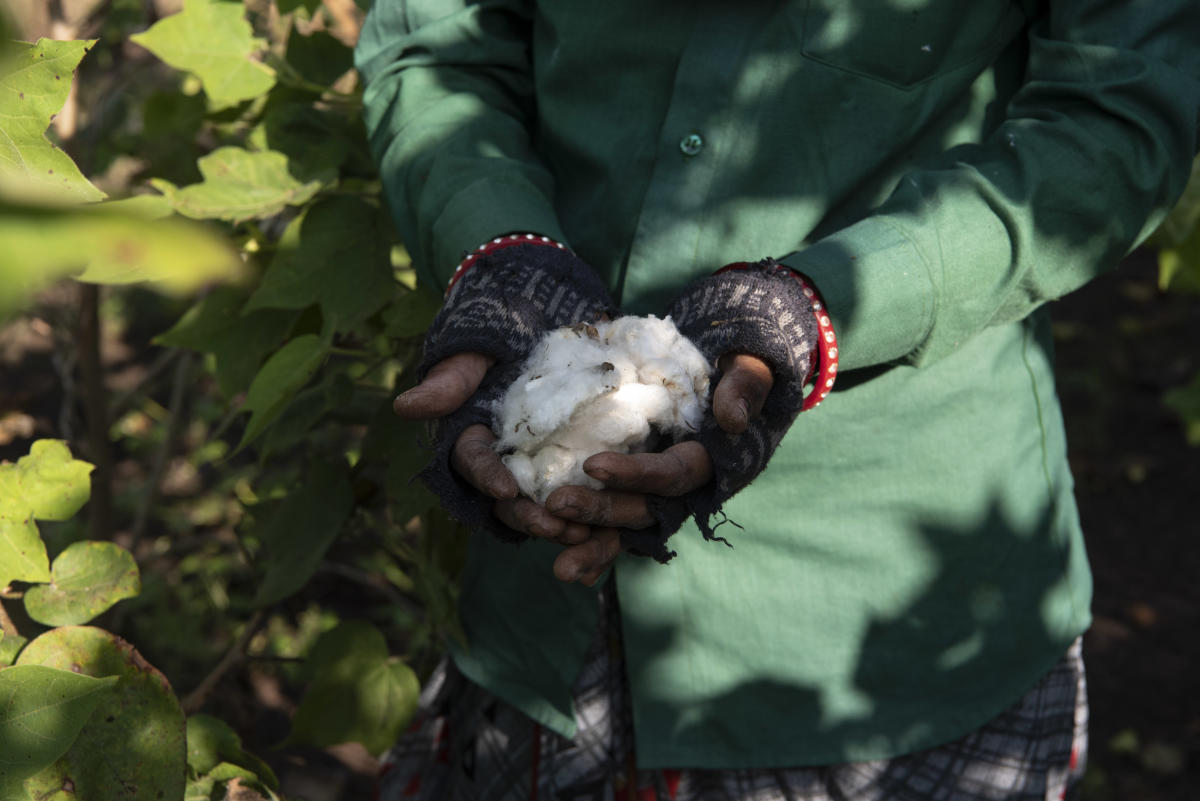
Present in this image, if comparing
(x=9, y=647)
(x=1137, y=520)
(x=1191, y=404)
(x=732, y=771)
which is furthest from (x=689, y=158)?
(x=1137, y=520)

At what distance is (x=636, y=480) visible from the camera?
3.45 ft

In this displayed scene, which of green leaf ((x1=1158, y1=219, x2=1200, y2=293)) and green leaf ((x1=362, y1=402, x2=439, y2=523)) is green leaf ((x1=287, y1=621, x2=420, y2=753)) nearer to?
green leaf ((x1=362, y1=402, x2=439, y2=523))

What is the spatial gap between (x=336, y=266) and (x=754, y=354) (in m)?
0.86

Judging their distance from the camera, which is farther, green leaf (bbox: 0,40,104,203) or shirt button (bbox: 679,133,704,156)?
shirt button (bbox: 679,133,704,156)

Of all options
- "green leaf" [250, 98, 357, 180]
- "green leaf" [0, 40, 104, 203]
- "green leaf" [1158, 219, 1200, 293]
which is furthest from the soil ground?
"green leaf" [0, 40, 104, 203]

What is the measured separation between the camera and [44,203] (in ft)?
1.07

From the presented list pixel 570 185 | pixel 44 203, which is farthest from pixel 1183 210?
pixel 44 203

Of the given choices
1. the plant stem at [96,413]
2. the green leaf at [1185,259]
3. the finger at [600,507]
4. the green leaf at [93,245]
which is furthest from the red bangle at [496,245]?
the green leaf at [1185,259]

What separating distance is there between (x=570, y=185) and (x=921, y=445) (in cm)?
63

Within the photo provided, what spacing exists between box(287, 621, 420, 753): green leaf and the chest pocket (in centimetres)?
123

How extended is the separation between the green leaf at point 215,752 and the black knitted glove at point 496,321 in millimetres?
498

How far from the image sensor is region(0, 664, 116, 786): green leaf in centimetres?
92

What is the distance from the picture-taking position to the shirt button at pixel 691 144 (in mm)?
1358

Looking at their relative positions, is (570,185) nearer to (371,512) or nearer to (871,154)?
(871,154)
